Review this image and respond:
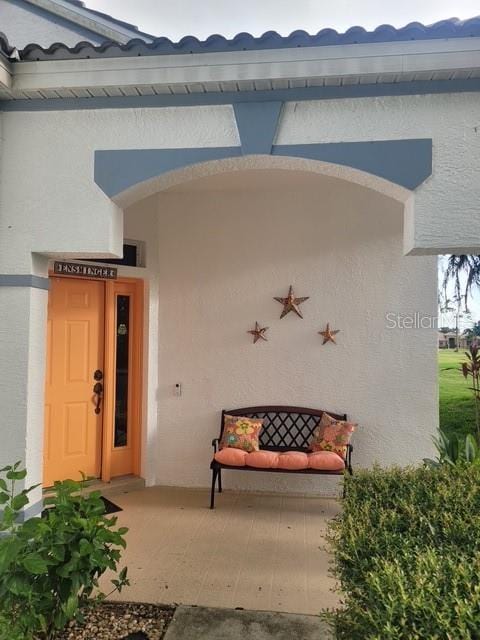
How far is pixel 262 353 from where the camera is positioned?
551 centimetres

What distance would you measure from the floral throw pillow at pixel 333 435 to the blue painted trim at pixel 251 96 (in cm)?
346

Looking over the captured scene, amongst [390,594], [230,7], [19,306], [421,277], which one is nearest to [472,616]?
[390,594]

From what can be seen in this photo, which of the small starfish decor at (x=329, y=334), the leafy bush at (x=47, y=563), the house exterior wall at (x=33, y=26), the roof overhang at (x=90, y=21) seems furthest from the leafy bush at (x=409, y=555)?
the house exterior wall at (x=33, y=26)

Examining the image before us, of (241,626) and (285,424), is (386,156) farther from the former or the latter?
(285,424)

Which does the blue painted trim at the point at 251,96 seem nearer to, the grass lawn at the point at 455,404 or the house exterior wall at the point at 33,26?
the house exterior wall at the point at 33,26

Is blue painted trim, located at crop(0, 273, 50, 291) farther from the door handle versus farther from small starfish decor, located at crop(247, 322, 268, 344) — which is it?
small starfish decor, located at crop(247, 322, 268, 344)

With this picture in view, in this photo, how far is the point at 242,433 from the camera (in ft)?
16.7

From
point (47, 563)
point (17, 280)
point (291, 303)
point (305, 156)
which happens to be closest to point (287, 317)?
point (291, 303)

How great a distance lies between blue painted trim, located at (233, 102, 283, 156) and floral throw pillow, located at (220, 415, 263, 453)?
320 cm

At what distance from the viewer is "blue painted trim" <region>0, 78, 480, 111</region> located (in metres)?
2.94

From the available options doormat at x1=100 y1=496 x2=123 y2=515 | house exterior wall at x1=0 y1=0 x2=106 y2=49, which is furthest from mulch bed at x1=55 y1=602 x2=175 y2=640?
house exterior wall at x1=0 y1=0 x2=106 y2=49

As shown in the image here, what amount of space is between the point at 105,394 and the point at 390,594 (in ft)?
14.4

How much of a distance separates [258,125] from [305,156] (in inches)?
15.6

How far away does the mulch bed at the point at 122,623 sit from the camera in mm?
2600
